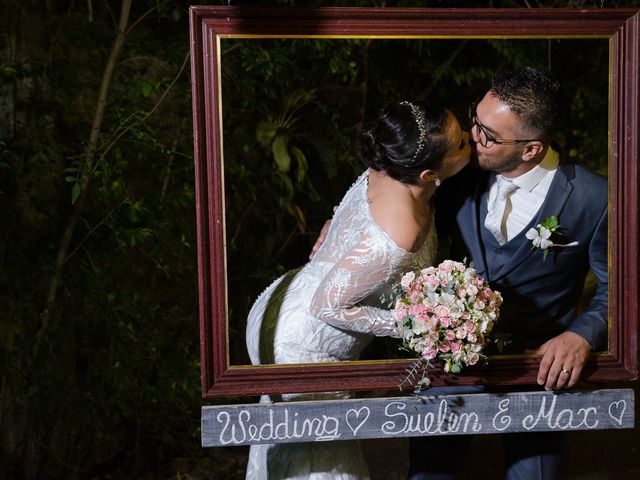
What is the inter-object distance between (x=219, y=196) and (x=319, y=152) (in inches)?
31.7

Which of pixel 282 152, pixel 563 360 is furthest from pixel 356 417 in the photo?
pixel 282 152

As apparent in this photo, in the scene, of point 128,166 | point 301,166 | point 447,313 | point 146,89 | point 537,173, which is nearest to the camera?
point 447,313

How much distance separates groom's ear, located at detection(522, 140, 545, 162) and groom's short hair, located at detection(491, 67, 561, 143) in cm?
3

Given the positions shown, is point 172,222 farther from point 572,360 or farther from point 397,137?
point 572,360

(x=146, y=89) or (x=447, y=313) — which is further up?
(x=146, y=89)

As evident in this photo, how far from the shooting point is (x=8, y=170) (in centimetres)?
362

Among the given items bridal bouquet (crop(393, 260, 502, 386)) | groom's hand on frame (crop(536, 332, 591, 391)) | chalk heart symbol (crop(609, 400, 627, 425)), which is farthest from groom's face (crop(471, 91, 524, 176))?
chalk heart symbol (crop(609, 400, 627, 425))

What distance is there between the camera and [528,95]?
103 inches

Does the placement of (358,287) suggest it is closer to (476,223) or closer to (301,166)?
(476,223)

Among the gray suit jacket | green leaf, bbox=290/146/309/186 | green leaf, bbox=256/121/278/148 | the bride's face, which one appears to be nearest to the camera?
the bride's face

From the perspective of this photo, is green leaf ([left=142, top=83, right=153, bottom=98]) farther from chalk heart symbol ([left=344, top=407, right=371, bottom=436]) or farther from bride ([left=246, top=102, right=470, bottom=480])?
chalk heart symbol ([left=344, top=407, right=371, bottom=436])

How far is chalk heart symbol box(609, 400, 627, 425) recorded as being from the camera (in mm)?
2740

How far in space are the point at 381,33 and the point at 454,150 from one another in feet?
1.43

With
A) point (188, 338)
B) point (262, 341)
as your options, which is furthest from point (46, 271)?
point (262, 341)
